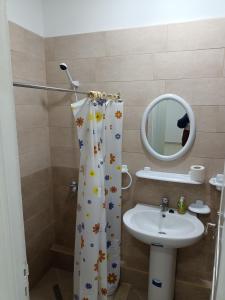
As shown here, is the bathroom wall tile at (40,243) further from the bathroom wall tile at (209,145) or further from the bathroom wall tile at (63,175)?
the bathroom wall tile at (209,145)

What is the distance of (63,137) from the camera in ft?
6.91

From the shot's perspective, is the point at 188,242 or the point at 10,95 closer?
the point at 10,95

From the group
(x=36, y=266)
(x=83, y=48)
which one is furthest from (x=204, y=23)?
(x=36, y=266)

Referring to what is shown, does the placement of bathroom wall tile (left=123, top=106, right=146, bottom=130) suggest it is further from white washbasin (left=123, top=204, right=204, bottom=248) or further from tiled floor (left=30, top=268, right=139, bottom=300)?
tiled floor (left=30, top=268, right=139, bottom=300)

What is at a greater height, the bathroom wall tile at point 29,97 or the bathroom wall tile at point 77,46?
the bathroom wall tile at point 77,46

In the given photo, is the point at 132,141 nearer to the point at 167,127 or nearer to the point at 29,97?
the point at 167,127

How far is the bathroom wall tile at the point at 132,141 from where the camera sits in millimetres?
1862

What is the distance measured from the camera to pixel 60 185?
2.22 meters

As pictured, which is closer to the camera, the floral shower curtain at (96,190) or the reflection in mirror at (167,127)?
the floral shower curtain at (96,190)

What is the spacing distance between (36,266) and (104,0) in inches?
96.9

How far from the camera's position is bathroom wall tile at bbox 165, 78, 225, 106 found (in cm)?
158

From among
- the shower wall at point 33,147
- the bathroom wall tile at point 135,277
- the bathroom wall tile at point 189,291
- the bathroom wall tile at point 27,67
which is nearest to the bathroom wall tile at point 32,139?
the shower wall at point 33,147

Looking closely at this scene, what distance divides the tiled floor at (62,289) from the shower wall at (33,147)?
0.29 ft

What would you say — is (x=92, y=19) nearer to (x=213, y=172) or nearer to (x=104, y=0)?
(x=104, y=0)
